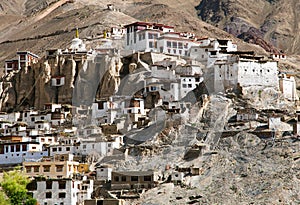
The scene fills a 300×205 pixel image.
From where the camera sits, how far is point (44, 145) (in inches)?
2908

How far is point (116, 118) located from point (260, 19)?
11155 cm

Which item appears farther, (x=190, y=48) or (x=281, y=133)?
(x=190, y=48)

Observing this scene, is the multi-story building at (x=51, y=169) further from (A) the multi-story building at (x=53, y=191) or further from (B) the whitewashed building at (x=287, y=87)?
(B) the whitewashed building at (x=287, y=87)

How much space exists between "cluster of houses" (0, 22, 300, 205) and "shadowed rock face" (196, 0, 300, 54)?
7453 centimetres

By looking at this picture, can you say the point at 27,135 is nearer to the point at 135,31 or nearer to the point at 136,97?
the point at 136,97

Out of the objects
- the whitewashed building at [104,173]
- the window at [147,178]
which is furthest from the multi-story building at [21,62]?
the window at [147,178]

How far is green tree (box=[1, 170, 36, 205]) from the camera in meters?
61.3

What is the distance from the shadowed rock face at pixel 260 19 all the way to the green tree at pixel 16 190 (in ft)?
339

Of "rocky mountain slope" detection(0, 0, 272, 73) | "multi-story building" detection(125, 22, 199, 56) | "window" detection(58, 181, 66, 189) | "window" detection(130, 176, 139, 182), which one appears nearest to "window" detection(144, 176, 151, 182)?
"window" detection(130, 176, 139, 182)

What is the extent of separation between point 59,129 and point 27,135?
11.5ft

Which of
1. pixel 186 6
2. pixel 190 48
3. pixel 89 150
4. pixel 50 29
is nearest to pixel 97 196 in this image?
pixel 89 150

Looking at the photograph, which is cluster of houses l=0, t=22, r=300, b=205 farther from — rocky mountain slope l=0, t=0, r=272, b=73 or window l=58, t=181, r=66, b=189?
rocky mountain slope l=0, t=0, r=272, b=73

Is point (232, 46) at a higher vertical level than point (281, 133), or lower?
higher

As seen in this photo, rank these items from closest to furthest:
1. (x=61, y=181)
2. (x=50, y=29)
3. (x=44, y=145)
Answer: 1. (x=61, y=181)
2. (x=44, y=145)
3. (x=50, y=29)
